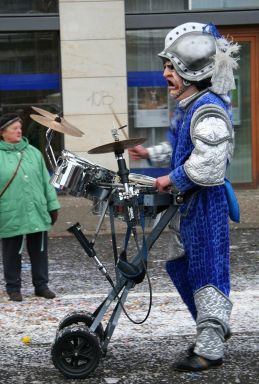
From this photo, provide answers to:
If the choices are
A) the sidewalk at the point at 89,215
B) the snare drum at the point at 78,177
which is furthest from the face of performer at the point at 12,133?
the sidewalk at the point at 89,215

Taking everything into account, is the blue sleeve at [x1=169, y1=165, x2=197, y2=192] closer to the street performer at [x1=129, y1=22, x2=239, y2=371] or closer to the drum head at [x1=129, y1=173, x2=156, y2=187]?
the street performer at [x1=129, y1=22, x2=239, y2=371]

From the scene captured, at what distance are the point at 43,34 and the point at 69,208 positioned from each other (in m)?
2.97

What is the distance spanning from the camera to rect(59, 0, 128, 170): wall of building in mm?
12055

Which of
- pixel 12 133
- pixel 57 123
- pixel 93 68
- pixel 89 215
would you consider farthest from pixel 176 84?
pixel 93 68

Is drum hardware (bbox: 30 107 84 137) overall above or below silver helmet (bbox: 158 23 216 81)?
below

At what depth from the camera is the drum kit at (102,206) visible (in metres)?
4.34

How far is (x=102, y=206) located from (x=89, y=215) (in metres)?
6.35

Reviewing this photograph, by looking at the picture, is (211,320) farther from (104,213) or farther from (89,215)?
(89,215)

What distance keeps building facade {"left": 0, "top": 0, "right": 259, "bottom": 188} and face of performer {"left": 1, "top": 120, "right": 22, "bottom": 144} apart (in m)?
5.39

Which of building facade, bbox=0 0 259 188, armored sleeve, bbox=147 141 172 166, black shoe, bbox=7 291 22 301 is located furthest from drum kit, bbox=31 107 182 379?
building facade, bbox=0 0 259 188

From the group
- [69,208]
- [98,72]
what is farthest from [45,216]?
[98,72]

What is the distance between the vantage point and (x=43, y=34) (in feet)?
40.6

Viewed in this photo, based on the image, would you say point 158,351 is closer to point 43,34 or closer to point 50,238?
point 50,238

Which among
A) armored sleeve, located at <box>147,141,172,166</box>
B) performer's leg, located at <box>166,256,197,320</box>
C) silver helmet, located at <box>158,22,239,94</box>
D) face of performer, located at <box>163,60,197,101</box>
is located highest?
silver helmet, located at <box>158,22,239,94</box>
